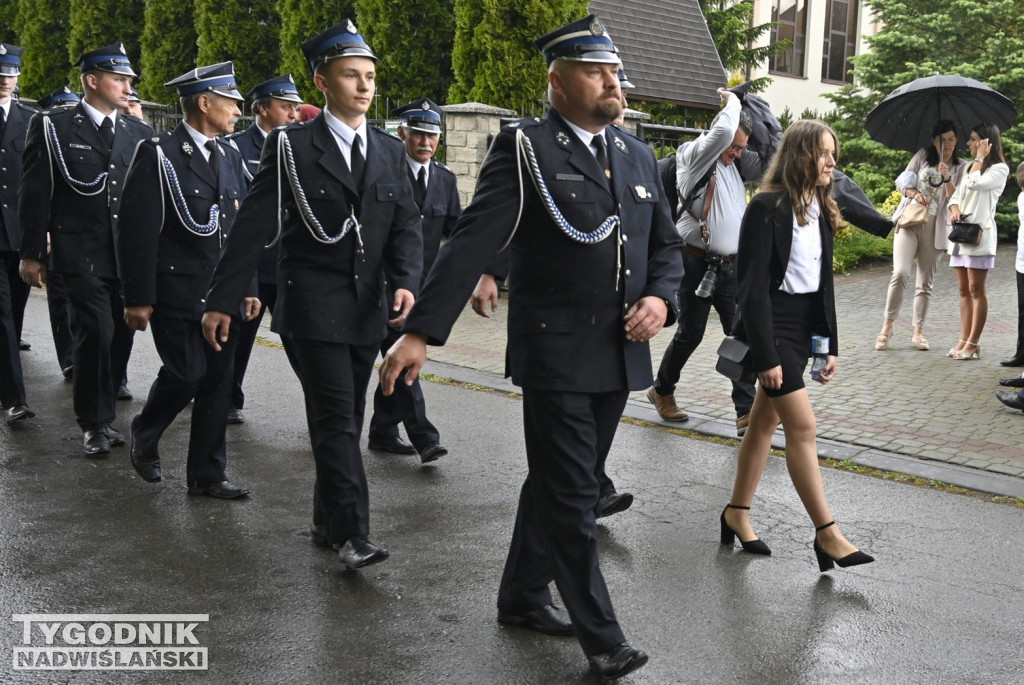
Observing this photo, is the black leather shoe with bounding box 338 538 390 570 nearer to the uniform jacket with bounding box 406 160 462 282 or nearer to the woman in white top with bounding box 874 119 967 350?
the uniform jacket with bounding box 406 160 462 282

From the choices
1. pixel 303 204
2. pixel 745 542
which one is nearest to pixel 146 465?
pixel 303 204

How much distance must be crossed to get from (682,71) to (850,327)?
33.4 ft

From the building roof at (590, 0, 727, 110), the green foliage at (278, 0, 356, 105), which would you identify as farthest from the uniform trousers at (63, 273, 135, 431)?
the green foliage at (278, 0, 356, 105)

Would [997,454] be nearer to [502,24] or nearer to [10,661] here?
[10,661]

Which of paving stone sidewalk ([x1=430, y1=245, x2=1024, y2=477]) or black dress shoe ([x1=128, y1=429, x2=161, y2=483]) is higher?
black dress shoe ([x1=128, y1=429, x2=161, y2=483])

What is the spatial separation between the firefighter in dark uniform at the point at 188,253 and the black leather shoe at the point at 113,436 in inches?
33.7

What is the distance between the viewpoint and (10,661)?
3941 millimetres

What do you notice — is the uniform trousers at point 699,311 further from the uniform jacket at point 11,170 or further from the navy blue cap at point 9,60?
the navy blue cap at point 9,60

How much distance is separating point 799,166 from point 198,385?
3125 mm

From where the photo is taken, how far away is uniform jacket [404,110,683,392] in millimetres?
3854

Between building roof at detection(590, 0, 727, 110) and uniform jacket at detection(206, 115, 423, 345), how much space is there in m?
14.5

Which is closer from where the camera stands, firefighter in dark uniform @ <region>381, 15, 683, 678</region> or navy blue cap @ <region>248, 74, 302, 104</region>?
firefighter in dark uniform @ <region>381, 15, 683, 678</region>

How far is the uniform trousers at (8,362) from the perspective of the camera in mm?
7520

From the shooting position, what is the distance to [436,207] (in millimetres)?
7309
